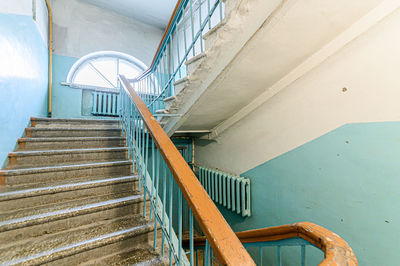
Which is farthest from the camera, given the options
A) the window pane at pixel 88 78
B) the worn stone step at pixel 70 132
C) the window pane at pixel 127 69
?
the window pane at pixel 127 69

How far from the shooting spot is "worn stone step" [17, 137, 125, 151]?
174 centimetres

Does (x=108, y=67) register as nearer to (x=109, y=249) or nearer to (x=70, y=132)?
(x=70, y=132)

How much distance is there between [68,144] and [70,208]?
93 cm

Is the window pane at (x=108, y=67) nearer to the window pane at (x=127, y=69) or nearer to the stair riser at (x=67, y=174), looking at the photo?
the window pane at (x=127, y=69)

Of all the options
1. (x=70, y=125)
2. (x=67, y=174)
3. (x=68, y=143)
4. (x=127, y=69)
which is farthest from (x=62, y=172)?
(x=127, y=69)

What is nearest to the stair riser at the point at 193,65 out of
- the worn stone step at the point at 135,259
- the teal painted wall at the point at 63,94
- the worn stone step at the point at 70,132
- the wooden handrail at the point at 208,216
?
the wooden handrail at the point at 208,216

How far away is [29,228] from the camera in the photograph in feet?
3.58

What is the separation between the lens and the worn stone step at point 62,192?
48.1 inches

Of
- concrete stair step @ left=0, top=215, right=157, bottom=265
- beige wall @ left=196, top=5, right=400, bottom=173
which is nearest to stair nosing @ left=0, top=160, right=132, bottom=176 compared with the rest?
concrete stair step @ left=0, top=215, right=157, bottom=265

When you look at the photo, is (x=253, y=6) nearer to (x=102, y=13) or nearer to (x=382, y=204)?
(x=382, y=204)

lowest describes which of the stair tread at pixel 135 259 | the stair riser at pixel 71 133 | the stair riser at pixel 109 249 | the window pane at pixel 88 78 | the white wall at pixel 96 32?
the stair tread at pixel 135 259

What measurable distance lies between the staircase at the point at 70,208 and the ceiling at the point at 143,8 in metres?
3.28

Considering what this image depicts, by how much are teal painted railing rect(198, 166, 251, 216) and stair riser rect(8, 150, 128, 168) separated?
1.39m

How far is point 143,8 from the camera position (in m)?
3.86
